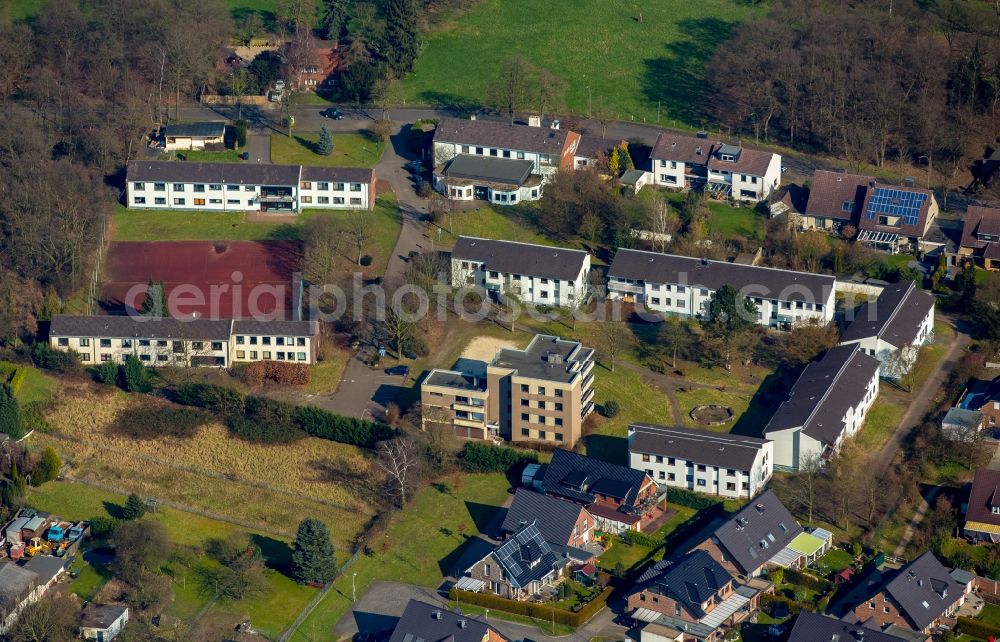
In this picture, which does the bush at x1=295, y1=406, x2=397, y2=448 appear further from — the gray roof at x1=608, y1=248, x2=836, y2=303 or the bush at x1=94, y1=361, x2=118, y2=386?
the gray roof at x1=608, y1=248, x2=836, y2=303

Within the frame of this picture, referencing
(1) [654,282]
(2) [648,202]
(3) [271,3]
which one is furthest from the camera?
(3) [271,3]

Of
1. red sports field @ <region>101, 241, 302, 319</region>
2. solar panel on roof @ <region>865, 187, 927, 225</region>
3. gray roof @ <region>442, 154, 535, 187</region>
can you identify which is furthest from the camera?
gray roof @ <region>442, 154, 535, 187</region>

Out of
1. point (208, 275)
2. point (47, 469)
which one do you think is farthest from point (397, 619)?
point (208, 275)

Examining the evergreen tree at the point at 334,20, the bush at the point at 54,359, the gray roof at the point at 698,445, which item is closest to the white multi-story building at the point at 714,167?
the evergreen tree at the point at 334,20

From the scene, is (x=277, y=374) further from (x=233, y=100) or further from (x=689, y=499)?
(x=233, y=100)

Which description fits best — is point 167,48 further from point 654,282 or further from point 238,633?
point 238,633

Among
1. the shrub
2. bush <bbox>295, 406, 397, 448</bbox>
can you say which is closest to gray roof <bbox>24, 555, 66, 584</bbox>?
the shrub

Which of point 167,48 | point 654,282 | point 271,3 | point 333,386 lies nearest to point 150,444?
point 333,386
